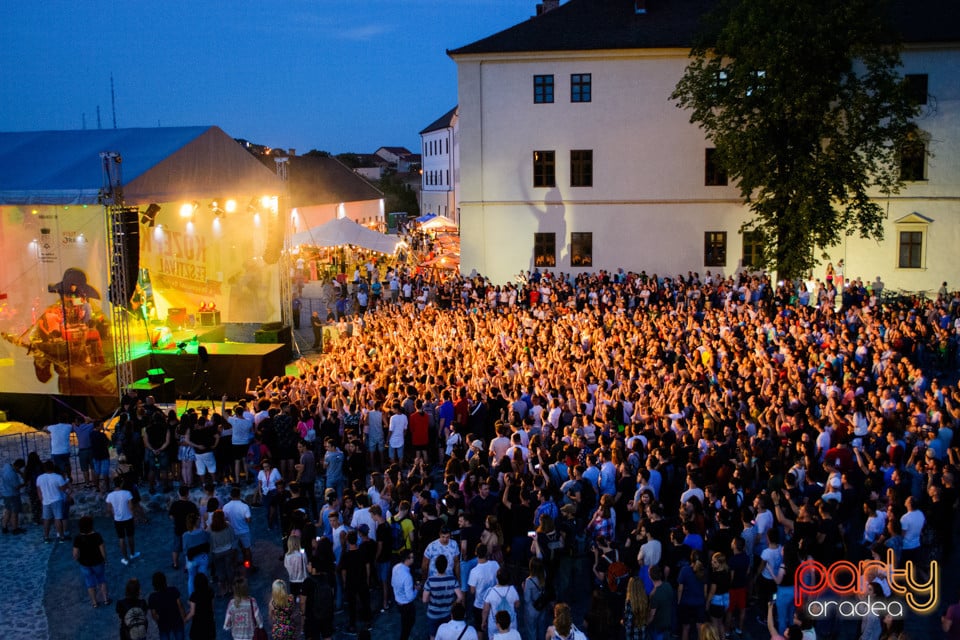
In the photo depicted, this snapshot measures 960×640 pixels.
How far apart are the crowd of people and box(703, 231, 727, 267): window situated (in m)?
13.2

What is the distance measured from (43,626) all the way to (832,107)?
25.9m

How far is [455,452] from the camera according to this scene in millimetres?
11242

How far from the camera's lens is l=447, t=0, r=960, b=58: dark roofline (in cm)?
2848

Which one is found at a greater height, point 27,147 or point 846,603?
point 27,147

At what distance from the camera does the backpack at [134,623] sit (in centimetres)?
779

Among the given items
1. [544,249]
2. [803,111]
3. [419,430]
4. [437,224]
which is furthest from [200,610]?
[437,224]

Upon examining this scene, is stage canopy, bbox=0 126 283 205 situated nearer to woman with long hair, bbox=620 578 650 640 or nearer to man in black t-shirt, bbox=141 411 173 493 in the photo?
man in black t-shirt, bbox=141 411 173 493

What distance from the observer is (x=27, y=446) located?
15797 millimetres

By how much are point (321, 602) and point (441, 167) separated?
2758 inches

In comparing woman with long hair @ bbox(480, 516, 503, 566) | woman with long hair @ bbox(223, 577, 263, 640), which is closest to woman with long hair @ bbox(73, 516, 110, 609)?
woman with long hair @ bbox(223, 577, 263, 640)

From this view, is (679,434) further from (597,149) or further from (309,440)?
(597,149)

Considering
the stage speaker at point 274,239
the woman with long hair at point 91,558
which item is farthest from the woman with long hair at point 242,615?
the stage speaker at point 274,239

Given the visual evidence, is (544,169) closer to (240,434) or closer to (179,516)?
(240,434)

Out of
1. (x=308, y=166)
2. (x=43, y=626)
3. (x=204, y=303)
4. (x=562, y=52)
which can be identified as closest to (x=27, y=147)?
(x=204, y=303)
